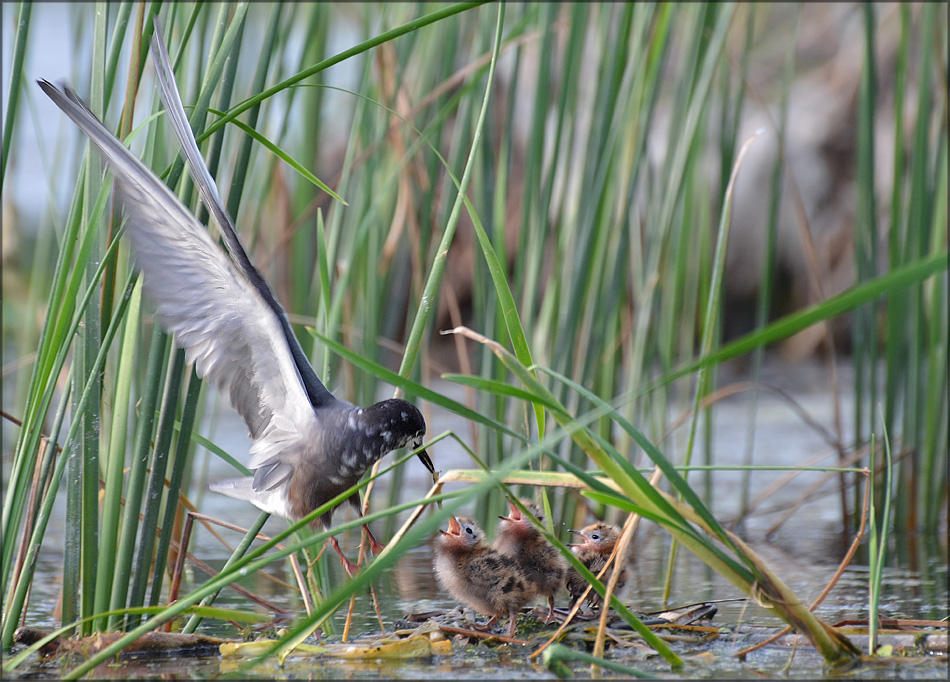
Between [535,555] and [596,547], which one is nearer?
[535,555]

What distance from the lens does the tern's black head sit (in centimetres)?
213

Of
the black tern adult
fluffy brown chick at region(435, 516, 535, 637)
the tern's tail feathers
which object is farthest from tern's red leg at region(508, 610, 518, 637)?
the tern's tail feathers

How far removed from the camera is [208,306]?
2.06 m

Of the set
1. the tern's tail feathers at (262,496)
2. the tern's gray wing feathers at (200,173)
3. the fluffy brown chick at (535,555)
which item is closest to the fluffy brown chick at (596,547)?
the fluffy brown chick at (535,555)

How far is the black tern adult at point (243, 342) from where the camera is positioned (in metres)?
1.91

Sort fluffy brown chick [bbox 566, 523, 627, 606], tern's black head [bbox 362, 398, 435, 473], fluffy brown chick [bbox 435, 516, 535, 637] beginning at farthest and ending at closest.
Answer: fluffy brown chick [bbox 566, 523, 627, 606] < fluffy brown chick [bbox 435, 516, 535, 637] < tern's black head [bbox 362, 398, 435, 473]

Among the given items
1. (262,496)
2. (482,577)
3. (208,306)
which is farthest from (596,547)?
(208,306)

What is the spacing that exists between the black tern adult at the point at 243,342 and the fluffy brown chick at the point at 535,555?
0.29 metres

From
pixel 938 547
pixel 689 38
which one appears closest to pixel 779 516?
pixel 938 547

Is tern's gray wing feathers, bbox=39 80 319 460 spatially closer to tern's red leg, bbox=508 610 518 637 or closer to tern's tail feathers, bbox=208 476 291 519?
tern's tail feathers, bbox=208 476 291 519

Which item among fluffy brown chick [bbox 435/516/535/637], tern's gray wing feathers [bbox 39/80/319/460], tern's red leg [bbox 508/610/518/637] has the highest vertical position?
tern's gray wing feathers [bbox 39/80/319/460]

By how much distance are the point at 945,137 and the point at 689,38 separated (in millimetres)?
907

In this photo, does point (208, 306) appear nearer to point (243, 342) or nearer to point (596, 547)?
point (243, 342)

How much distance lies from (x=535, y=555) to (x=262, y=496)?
0.63m
